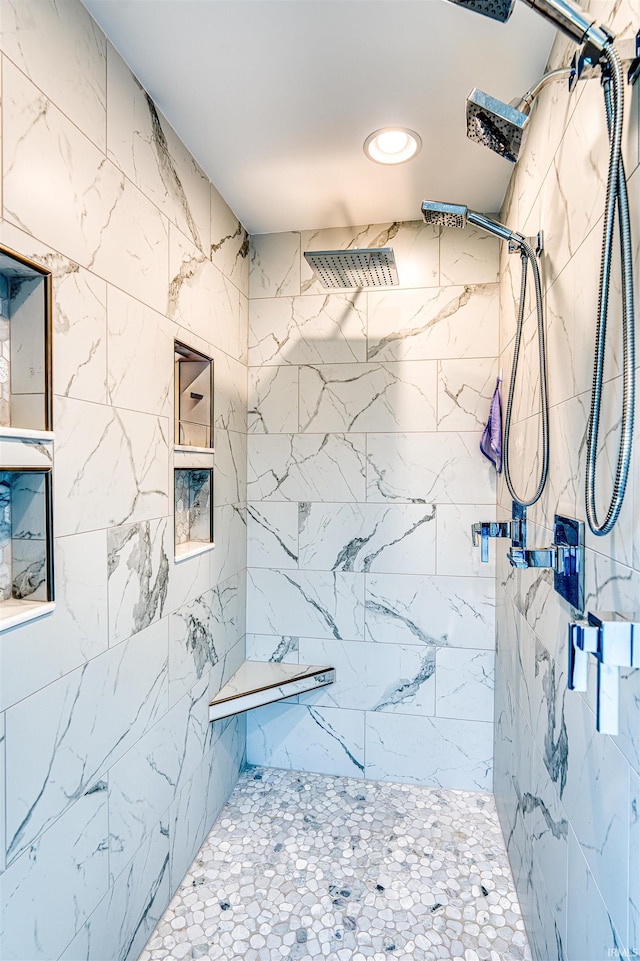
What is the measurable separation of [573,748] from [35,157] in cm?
163

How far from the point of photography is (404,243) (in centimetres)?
212

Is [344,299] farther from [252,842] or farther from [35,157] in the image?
[252,842]

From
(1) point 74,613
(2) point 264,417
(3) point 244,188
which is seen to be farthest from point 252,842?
(3) point 244,188

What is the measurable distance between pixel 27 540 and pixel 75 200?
2.50 feet

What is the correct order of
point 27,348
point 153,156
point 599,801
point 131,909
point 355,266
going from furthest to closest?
point 355,266 → point 153,156 → point 131,909 → point 27,348 → point 599,801

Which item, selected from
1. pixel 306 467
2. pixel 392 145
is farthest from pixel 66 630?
pixel 392 145

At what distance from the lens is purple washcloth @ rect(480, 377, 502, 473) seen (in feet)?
6.33

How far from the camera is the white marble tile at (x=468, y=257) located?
6.75ft

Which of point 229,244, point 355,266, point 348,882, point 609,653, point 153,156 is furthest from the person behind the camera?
point 229,244

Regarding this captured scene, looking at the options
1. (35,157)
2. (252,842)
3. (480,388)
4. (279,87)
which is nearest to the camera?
(35,157)

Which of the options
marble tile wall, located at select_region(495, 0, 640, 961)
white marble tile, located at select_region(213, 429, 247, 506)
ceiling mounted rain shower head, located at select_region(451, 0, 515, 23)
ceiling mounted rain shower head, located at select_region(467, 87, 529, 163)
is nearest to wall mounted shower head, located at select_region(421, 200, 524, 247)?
marble tile wall, located at select_region(495, 0, 640, 961)

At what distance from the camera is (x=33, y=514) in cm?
102

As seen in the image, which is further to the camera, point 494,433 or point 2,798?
point 494,433

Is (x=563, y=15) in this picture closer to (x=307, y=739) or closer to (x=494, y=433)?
(x=494, y=433)
